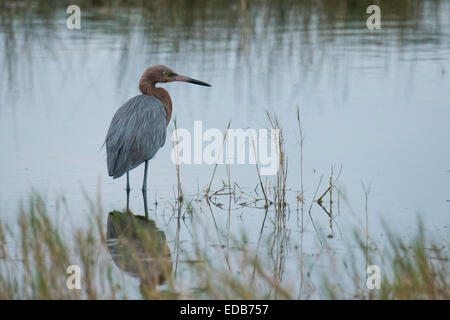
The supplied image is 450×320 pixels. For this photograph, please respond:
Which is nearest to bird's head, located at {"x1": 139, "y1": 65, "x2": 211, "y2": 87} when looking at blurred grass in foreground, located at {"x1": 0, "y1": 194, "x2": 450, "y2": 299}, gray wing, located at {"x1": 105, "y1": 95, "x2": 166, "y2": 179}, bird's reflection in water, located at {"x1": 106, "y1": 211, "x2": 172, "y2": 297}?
gray wing, located at {"x1": 105, "y1": 95, "x2": 166, "y2": 179}

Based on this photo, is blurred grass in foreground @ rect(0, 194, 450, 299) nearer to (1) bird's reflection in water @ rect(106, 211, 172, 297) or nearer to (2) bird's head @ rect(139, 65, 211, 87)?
(1) bird's reflection in water @ rect(106, 211, 172, 297)

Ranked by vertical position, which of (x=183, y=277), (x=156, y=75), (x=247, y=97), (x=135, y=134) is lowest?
(x=183, y=277)

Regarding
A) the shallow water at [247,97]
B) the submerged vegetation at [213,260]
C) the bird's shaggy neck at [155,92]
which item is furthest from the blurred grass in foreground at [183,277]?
the bird's shaggy neck at [155,92]

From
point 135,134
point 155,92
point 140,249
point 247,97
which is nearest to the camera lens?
point 140,249

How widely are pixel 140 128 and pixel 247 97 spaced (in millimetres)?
2836

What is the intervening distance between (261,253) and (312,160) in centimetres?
228

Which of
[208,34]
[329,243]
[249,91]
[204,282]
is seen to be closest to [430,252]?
[329,243]

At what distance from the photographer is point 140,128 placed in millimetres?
6809

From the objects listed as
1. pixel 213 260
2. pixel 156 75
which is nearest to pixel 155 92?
pixel 156 75

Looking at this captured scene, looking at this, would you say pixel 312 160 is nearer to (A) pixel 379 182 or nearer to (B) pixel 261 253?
(A) pixel 379 182

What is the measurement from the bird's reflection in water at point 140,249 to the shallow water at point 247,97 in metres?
0.14

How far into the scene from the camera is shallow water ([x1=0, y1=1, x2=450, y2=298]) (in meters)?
6.39

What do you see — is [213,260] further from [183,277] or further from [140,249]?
[140,249]

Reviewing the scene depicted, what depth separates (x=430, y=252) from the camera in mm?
5043
